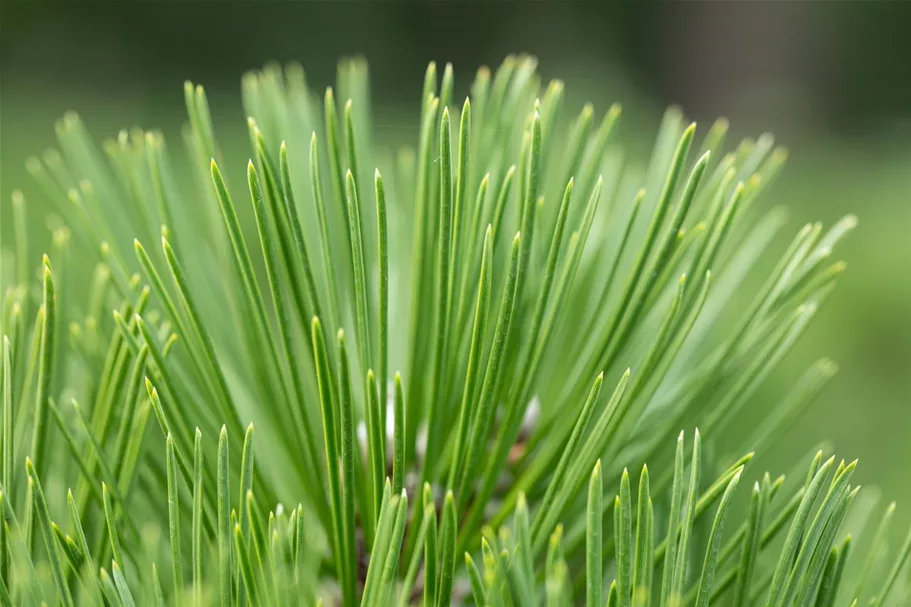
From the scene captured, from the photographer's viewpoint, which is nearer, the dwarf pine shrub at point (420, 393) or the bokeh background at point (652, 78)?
the dwarf pine shrub at point (420, 393)

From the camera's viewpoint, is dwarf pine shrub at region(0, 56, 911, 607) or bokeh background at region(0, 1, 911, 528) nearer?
dwarf pine shrub at region(0, 56, 911, 607)

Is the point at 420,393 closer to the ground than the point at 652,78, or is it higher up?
closer to the ground

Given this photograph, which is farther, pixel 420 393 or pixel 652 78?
pixel 652 78

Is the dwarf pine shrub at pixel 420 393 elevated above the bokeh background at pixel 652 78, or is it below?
below

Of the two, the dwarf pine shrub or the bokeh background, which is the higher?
the bokeh background
